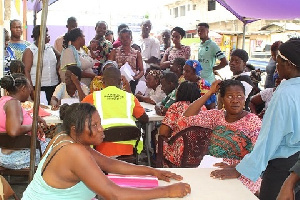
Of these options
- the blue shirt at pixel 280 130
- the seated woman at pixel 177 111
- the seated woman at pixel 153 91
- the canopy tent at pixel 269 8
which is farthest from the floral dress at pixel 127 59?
the blue shirt at pixel 280 130

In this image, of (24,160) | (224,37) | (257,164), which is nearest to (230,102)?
(257,164)

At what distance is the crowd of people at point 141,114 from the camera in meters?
2.05

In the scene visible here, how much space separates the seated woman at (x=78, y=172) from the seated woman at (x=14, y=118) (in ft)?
4.53

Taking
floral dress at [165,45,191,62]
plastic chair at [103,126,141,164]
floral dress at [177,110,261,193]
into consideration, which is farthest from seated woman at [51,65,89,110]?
floral dress at [177,110,261,193]

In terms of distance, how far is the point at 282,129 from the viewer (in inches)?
82.1

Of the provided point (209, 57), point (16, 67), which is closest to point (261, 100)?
point (209, 57)

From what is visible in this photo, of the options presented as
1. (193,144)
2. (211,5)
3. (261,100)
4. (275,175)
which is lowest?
(193,144)

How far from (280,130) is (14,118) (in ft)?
7.75

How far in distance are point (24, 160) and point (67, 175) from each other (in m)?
1.83

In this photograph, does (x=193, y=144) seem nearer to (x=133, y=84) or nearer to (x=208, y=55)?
(x=133, y=84)

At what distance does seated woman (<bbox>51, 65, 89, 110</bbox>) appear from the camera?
4.98 m

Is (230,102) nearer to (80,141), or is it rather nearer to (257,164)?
(257,164)

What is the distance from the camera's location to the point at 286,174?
221cm

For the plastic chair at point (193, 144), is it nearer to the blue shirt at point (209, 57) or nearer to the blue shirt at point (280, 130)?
the blue shirt at point (280, 130)
